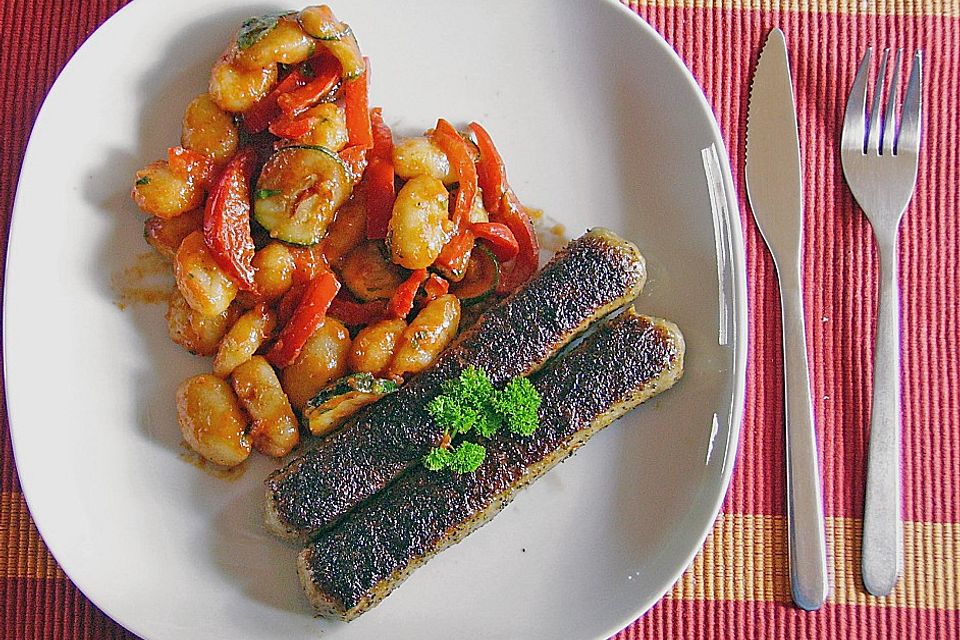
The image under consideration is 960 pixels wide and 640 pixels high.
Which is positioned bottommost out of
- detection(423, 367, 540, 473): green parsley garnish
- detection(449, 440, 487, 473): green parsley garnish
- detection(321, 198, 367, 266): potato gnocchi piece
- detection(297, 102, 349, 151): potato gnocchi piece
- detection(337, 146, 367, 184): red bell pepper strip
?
detection(449, 440, 487, 473): green parsley garnish

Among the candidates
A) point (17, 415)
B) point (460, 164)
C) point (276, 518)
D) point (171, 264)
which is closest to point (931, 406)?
point (460, 164)

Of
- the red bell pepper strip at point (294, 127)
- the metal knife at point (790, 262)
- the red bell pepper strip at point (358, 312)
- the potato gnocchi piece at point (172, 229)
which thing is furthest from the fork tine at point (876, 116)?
the potato gnocchi piece at point (172, 229)

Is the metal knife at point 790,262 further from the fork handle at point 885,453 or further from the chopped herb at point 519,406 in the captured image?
the chopped herb at point 519,406

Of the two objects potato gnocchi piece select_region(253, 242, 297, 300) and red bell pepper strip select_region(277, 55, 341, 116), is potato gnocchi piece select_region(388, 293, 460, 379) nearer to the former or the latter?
potato gnocchi piece select_region(253, 242, 297, 300)

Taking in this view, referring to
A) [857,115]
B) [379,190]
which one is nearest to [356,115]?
[379,190]

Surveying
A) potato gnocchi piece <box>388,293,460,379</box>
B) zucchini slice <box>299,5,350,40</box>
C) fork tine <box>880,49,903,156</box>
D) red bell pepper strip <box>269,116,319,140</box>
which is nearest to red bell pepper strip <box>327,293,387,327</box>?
potato gnocchi piece <box>388,293,460,379</box>

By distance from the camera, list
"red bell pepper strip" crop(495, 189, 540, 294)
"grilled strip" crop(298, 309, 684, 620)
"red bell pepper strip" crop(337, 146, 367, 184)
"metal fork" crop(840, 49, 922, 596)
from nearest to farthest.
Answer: "grilled strip" crop(298, 309, 684, 620) < "red bell pepper strip" crop(337, 146, 367, 184) < "red bell pepper strip" crop(495, 189, 540, 294) < "metal fork" crop(840, 49, 922, 596)
